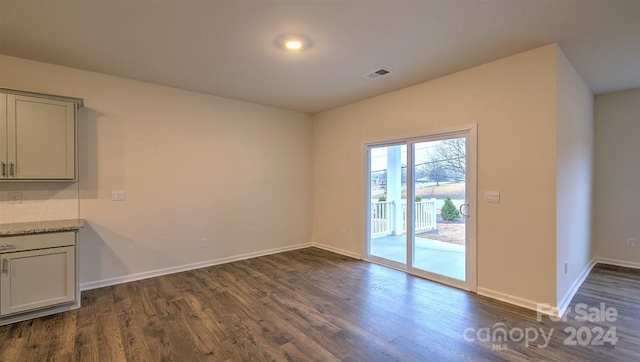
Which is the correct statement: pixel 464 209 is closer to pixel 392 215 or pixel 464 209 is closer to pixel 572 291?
pixel 392 215

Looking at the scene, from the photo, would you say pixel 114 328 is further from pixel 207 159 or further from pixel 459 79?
pixel 459 79

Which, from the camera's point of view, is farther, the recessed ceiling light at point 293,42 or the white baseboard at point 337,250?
the white baseboard at point 337,250

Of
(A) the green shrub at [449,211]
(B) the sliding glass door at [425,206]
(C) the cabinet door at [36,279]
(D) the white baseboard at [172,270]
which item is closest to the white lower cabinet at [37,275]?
(C) the cabinet door at [36,279]

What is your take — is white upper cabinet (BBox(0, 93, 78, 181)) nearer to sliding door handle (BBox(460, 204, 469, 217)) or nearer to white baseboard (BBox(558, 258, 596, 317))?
sliding door handle (BBox(460, 204, 469, 217))

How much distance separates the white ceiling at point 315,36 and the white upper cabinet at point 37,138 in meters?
0.57

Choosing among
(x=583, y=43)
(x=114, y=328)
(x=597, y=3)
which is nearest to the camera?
(x=597, y=3)

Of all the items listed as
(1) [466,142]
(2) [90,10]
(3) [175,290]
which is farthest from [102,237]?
(1) [466,142]

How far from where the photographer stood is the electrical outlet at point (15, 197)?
317 centimetres

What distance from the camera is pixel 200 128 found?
177 inches

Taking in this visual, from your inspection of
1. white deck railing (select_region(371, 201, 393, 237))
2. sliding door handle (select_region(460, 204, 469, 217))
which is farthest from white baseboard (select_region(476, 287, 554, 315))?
white deck railing (select_region(371, 201, 393, 237))

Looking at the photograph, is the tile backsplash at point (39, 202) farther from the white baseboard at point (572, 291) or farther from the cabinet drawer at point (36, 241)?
the white baseboard at point (572, 291)

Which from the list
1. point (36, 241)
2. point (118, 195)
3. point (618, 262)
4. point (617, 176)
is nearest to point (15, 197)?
point (36, 241)

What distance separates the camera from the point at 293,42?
2.87m

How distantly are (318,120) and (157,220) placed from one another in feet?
10.8
